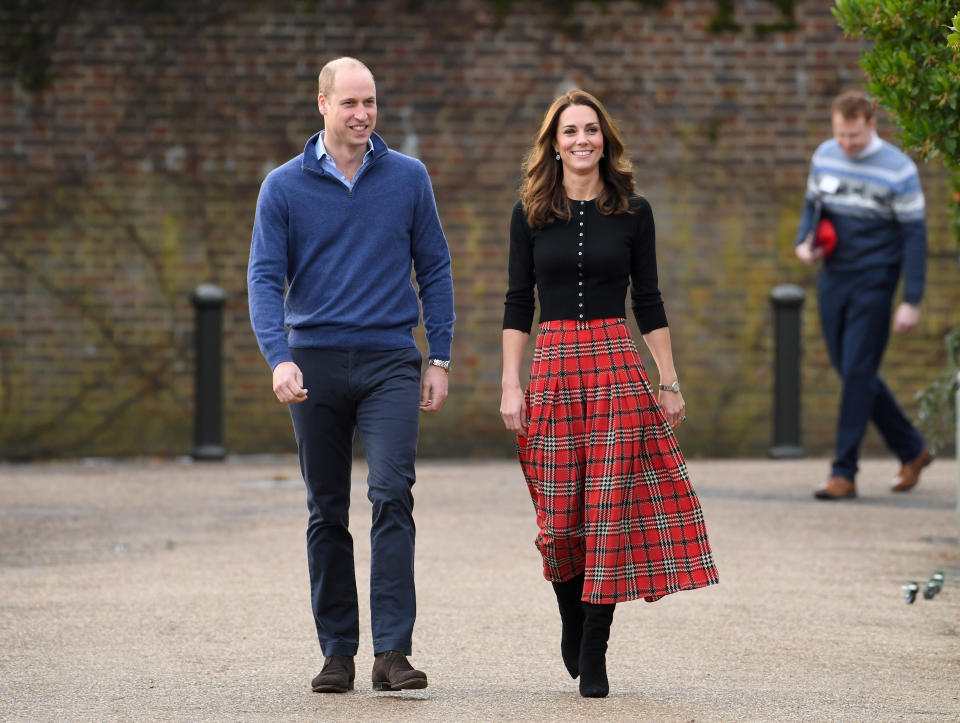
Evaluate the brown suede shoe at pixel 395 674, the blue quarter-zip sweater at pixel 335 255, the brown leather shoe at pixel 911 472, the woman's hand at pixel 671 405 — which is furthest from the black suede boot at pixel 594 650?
the brown leather shoe at pixel 911 472

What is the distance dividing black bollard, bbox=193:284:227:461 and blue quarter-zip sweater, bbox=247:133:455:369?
6343 millimetres

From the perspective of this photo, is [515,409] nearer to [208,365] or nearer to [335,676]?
[335,676]

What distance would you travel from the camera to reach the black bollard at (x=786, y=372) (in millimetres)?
11352

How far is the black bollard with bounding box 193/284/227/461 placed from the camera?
11.2 m

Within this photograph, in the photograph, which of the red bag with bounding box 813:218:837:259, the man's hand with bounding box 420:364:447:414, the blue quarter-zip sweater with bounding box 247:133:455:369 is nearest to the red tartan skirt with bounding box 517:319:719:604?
the man's hand with bounding box 420:364:447:414

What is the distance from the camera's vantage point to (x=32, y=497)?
944 centimetres

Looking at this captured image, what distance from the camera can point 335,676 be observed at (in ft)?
15.7

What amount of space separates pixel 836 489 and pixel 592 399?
4.66 metres

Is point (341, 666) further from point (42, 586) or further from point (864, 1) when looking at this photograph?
point (864, 1)

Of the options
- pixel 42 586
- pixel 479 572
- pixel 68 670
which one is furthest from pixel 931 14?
pixel 42 586

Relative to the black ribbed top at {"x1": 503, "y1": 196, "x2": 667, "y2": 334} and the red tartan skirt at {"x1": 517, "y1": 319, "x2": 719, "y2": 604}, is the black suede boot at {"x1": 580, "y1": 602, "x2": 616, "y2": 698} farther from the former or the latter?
the black ribbed top at {"x1": 503, "y1": 196, "x2": 667, "y2": 334}

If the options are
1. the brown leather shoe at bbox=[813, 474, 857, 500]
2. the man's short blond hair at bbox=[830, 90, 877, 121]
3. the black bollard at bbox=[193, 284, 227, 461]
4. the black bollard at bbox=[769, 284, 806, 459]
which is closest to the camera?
the man's short blond hair at bbox=[830, 90, 877, 121]

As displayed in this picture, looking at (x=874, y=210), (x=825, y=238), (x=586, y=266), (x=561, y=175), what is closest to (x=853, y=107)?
(x=874, y=210)

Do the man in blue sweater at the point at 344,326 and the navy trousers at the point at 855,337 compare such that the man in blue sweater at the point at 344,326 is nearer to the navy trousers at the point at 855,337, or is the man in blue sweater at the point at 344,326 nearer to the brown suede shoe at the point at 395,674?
the brown suede shoe at the point at 395,674
